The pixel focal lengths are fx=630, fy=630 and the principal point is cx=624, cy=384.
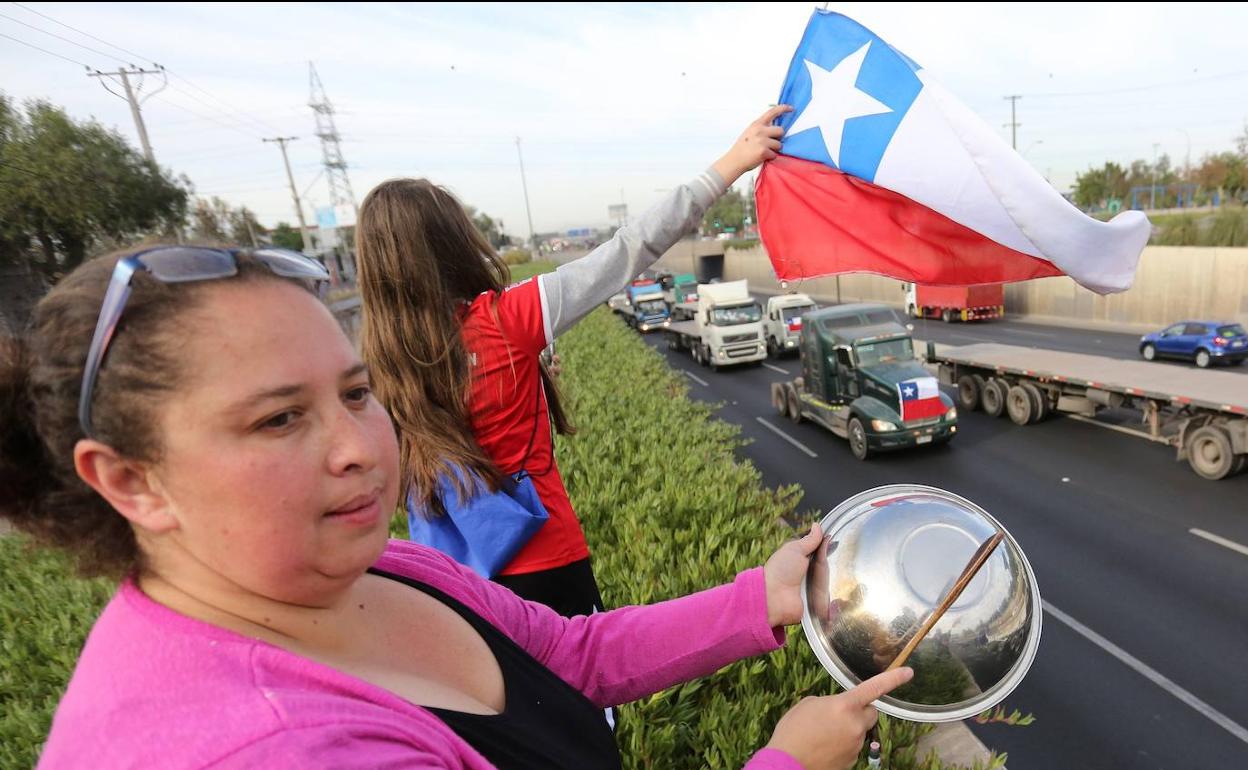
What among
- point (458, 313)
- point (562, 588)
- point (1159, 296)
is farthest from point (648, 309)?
point (458, 313)

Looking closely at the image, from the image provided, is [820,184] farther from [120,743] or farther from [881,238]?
[120,743]

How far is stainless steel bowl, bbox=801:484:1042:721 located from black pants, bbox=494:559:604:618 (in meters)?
0.99

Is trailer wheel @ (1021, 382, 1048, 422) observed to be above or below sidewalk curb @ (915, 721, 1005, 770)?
below

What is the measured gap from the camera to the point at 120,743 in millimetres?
632

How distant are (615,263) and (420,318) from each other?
63 centimetres

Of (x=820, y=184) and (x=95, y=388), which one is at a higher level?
(x=820, y=184)

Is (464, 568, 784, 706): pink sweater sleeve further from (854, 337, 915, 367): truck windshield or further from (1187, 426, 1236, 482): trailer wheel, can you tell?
(854, 337, 915, 367): truck windshield

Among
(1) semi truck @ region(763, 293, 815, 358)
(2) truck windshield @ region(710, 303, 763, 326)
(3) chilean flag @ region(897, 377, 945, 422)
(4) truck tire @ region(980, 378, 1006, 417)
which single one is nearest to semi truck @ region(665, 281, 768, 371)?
(2) truck windshield @ region(710, 303, 763, 326)

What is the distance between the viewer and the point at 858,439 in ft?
34.4

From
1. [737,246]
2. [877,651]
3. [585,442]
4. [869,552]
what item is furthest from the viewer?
[737,246]

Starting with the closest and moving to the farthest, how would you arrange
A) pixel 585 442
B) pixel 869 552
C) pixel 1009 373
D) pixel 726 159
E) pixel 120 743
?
pixel 120 743 → pixel 869 552 → pixel 726 159 → pixel 585 442 → pixel 1009 373

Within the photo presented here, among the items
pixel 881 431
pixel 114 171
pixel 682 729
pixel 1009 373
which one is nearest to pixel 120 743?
pixel 682 729

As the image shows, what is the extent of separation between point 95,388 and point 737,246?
59045 millimetres

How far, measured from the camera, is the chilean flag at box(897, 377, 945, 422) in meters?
10.1
